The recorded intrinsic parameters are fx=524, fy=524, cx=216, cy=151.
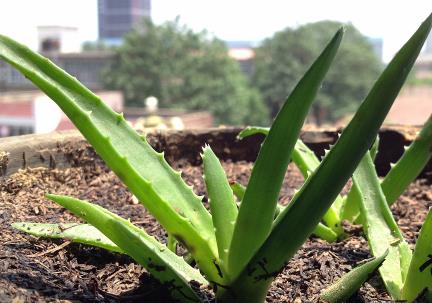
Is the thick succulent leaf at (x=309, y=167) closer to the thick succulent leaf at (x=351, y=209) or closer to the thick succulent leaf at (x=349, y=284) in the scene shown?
the thick succulent leaf at (x=351, y=209)

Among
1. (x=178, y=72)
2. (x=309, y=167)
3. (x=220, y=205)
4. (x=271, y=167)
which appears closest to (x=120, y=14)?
(x=178, y=72)

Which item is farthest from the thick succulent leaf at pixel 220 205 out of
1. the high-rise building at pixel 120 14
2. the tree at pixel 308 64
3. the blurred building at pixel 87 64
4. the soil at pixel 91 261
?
the high-rise building at pixel 120 14

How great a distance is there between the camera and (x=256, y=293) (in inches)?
25.7

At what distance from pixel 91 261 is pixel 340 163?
453 mm

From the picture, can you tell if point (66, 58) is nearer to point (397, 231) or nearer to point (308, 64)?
point (308, 64)

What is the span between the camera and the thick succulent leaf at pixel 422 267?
71 cm

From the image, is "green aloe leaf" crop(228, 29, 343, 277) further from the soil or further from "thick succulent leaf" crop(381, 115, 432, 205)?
"thick succulent leaf" crop(381, 115, 432, 205)

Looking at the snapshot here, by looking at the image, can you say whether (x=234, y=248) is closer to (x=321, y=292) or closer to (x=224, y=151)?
(x=321, y=292)

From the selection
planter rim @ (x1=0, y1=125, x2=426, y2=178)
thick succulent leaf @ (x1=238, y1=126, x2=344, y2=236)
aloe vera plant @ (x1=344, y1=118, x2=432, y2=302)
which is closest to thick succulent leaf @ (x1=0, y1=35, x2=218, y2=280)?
aloe vera plant @ (x1=344, y1=118, x2=432, y2=302)

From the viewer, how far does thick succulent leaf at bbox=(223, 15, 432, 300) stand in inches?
21.8

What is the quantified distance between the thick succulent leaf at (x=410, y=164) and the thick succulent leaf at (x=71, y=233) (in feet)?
1.83

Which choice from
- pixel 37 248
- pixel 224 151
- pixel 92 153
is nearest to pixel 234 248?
pixel 37 248

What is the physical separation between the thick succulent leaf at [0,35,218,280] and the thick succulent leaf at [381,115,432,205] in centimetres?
46

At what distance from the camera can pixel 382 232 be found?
0.87m
